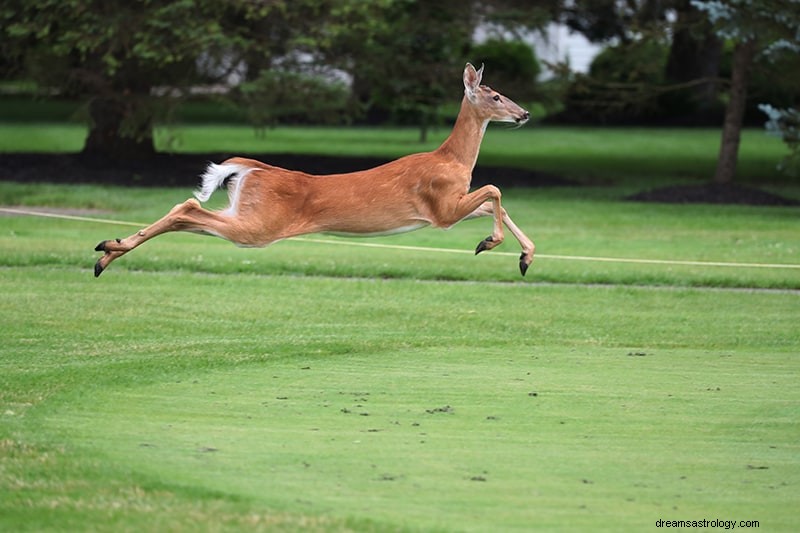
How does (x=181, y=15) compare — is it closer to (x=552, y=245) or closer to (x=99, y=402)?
(x=552, y=245)

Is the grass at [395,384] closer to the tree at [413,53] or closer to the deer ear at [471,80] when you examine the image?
the deer ear at [471,80]

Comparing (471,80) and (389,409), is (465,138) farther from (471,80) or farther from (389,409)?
(389,409)

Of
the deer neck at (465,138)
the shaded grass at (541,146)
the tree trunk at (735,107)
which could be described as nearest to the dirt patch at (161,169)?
the shaded grass at (541,146)

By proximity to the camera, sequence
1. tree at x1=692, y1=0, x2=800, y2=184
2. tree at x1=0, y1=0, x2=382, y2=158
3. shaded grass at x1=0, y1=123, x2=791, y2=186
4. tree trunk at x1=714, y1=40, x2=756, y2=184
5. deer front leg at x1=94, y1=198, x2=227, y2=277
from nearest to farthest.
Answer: deer front leg at x1=94, y1=198, x2=227, y2=277, tree at x1=692, y1=0, x2=800, y2=184, tree at x1=0, y1=0, x2=382, y2=158, tree trunk at x1=714, y1=40, x2=756, y2=184, shaded grass at x1=0, y1=123, x2=791, y2=186

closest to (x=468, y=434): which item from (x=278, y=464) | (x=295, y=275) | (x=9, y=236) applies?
(x=278, y=464)

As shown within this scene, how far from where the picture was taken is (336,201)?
10336 millimetres

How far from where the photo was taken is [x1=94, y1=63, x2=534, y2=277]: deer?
10.3m

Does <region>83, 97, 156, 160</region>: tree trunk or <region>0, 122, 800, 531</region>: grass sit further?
<region>83, 97, 156, 160</region>: tree trunk

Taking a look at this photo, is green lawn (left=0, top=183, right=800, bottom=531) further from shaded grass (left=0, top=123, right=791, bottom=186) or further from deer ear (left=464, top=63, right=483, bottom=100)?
shaded grass (left=0, top=123, right=791, bottom=186)

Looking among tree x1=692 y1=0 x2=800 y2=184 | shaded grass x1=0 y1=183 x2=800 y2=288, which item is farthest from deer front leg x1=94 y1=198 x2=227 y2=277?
tree x1=692 y1=0 x2=800 y2=184

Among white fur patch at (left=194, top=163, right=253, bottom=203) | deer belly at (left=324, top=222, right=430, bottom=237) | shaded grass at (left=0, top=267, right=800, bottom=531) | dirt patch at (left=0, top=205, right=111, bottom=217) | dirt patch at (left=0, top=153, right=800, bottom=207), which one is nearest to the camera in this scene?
shaded grass at (left=0, top=267, right=800, bottom=531)

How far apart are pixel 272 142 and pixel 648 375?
92.8ft

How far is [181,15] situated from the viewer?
2431 cm

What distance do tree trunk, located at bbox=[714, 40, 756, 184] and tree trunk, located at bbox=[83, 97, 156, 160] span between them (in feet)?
36.9
